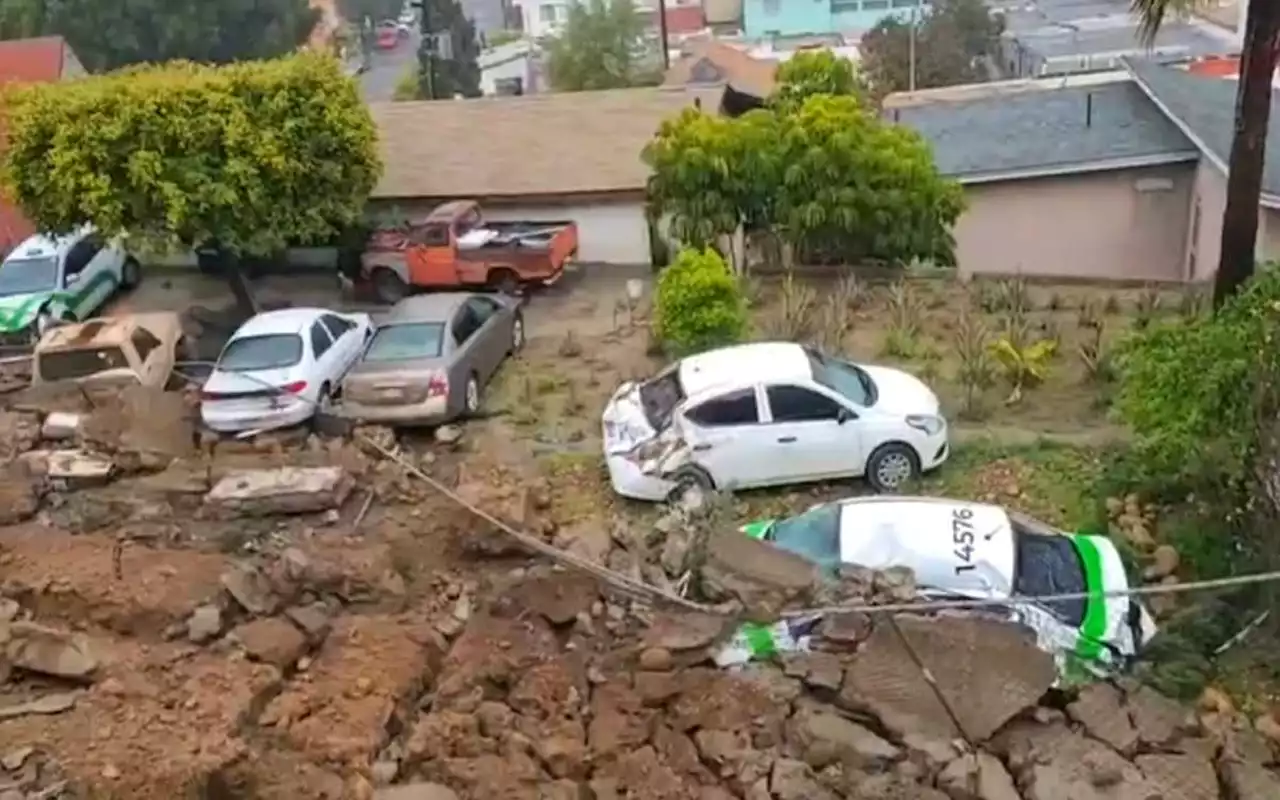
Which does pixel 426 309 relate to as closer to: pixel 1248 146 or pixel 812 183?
pixel 812 183

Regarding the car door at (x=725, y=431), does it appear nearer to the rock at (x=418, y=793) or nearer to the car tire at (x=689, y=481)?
the car tire at (x=689, y=481)

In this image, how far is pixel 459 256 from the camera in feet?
71.5

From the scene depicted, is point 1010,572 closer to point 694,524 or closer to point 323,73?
point 694,524

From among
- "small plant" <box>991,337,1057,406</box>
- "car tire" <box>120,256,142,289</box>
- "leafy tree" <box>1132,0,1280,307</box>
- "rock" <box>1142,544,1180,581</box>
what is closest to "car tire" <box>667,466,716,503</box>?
"small plant" <box>991,337,1057,406</box>

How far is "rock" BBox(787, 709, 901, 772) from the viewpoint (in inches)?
403

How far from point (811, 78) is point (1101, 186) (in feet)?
16.4

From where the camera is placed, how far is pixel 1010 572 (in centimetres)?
1147

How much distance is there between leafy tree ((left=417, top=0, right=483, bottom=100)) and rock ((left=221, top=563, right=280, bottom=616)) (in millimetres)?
34141

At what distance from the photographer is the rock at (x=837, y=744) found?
10.2 meters

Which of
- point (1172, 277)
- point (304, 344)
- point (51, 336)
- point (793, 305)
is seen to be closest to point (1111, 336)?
point (793, 305)

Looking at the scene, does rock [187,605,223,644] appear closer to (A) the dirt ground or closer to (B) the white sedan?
(A) the dirt ground

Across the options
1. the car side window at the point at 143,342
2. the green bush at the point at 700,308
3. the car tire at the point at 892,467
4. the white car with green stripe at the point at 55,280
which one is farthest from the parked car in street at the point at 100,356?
the car tire at the point at 892,467

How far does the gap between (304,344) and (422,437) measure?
6.27 feet

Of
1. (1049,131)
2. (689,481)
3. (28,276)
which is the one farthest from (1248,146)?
(28,276)
